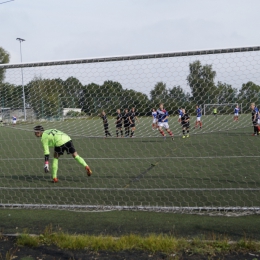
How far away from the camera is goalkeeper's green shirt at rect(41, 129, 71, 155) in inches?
339

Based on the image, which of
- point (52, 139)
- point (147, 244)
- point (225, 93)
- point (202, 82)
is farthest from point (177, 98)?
point (52, 139)

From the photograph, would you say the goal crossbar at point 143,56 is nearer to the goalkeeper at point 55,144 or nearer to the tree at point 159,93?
the tree at point 159,93

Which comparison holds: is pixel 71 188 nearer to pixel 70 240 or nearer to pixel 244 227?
pixel 70 240

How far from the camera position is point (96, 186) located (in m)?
8.20

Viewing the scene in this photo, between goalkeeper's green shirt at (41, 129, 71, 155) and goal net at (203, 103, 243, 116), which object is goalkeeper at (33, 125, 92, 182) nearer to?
goalkeeper's green shirt at (41, 129, 71, 155)

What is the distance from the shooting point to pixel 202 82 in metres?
5.30

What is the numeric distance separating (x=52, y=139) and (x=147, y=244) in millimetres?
4814

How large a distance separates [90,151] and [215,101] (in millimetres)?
10245

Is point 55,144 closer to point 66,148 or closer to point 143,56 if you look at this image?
point 66,148

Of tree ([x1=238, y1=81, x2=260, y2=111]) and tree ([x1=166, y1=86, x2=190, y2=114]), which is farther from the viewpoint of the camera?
tree ([x1=166, y1=86, x2=190, y2=114])

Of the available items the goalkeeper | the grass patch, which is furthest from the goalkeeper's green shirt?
the grass patch

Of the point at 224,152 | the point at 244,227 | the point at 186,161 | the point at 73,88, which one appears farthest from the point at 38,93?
the point at 224,152

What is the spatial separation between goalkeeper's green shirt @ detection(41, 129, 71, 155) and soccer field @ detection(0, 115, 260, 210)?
0.57 metres

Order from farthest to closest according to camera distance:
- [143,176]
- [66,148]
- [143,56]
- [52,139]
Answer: [143,176], [66,148], [52,139], [143,56]
